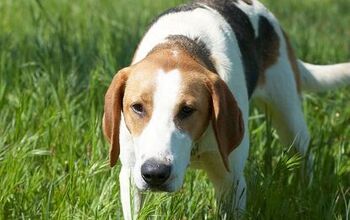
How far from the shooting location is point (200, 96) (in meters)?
4.04

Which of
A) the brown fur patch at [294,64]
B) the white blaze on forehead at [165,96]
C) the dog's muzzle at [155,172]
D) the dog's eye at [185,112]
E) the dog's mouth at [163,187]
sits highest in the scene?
the white blaze on forehead at [165,96]

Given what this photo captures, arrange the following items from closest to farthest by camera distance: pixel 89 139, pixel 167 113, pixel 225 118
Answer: pixel 167 113 → pixel 225 118 → pixel 89 139

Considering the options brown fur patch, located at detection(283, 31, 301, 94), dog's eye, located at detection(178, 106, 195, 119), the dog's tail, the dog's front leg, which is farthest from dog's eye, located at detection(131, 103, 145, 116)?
the dog's tail

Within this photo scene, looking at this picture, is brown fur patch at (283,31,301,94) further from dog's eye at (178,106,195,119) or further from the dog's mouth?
the dog's mouth

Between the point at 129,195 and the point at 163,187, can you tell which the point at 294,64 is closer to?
the point at 129,195

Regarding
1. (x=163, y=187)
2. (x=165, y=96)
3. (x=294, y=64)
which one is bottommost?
(x=294, y=64)

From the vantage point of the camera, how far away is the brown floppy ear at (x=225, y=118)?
4086 mm

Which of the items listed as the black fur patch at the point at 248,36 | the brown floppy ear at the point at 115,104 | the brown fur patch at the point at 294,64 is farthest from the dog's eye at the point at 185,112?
the brown fur patch at the point at 294,64

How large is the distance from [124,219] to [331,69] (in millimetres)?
2065

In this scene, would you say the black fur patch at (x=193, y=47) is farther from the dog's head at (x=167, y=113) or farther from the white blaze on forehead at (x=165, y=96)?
the white blaze on forehead at (x=165, y=96)

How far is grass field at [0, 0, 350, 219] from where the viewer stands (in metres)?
4.55

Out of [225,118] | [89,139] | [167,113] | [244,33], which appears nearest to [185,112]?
[167,113]

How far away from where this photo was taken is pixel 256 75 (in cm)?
509

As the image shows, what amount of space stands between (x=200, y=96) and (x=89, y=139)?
135 centimetres
